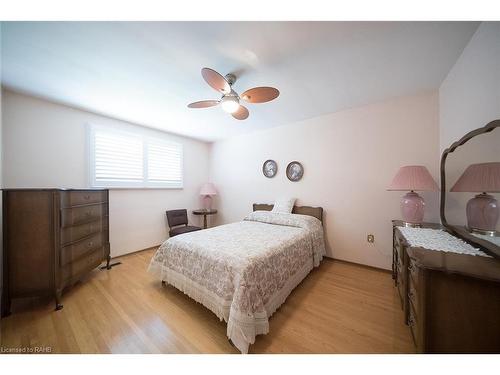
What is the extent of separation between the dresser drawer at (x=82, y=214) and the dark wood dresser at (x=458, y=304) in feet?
9.51

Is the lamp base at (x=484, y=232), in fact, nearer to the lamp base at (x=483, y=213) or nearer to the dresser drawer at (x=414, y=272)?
the lamp base at (x=483, y=213)

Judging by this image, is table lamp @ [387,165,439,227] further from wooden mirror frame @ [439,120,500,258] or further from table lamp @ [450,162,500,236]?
table lamp @ [450,162,500,236]

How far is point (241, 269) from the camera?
1302 mm

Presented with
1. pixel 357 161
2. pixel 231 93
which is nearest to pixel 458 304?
pixel 357 161

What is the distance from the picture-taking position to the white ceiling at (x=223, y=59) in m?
1.19

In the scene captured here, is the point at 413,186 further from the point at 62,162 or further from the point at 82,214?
the point at 62,162

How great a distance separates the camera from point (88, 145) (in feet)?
8.26

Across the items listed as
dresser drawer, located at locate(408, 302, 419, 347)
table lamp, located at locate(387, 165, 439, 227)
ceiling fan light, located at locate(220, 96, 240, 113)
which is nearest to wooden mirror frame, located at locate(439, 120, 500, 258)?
table lamp, located at locate(387, 165, 439, 227)

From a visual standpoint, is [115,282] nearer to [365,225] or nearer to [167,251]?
[167,251]

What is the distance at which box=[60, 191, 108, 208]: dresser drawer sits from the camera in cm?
170

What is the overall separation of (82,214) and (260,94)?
2.36 metres

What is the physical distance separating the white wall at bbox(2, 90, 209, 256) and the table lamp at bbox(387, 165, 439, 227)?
12.4 ft

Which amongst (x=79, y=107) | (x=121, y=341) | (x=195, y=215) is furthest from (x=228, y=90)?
(x=195, y=215)
